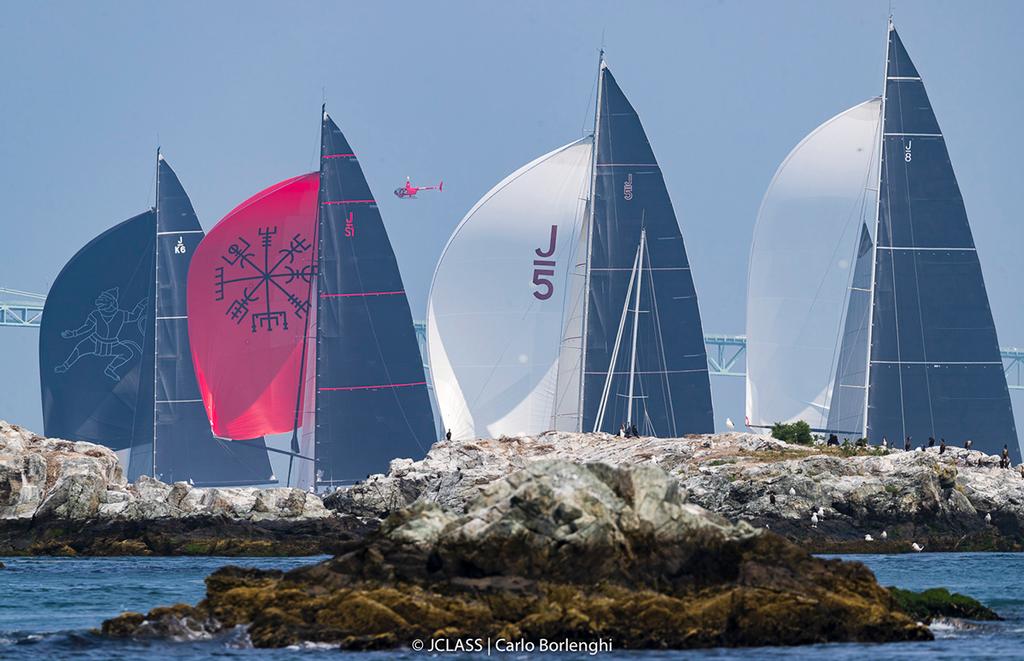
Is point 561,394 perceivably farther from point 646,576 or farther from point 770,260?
point 646,576

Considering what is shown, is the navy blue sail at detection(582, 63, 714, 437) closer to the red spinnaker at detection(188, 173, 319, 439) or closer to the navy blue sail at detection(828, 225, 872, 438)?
the navy blue sail at detection(828, 225, 872, 438)

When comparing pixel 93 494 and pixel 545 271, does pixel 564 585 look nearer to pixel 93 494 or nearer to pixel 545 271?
pixel 93 494

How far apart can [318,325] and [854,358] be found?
486 inches

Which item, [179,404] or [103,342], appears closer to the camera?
[103,342]

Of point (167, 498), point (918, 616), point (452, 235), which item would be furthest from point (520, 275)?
point (918, 616)

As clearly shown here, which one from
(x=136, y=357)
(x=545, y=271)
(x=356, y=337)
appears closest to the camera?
(x=545, y=271)

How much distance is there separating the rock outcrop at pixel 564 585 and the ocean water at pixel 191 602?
0.32m

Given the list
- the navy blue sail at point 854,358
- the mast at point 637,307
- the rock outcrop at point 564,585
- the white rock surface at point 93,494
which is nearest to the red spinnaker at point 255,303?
the white rock surface at point 93,494

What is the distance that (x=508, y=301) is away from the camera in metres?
43.1

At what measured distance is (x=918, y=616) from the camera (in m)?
21.0

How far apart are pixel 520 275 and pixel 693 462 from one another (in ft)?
21.6

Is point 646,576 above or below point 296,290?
below

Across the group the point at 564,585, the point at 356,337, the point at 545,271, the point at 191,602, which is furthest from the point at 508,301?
the point at 564,585

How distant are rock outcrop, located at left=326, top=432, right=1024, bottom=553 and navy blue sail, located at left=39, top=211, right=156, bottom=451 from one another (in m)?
10.8
